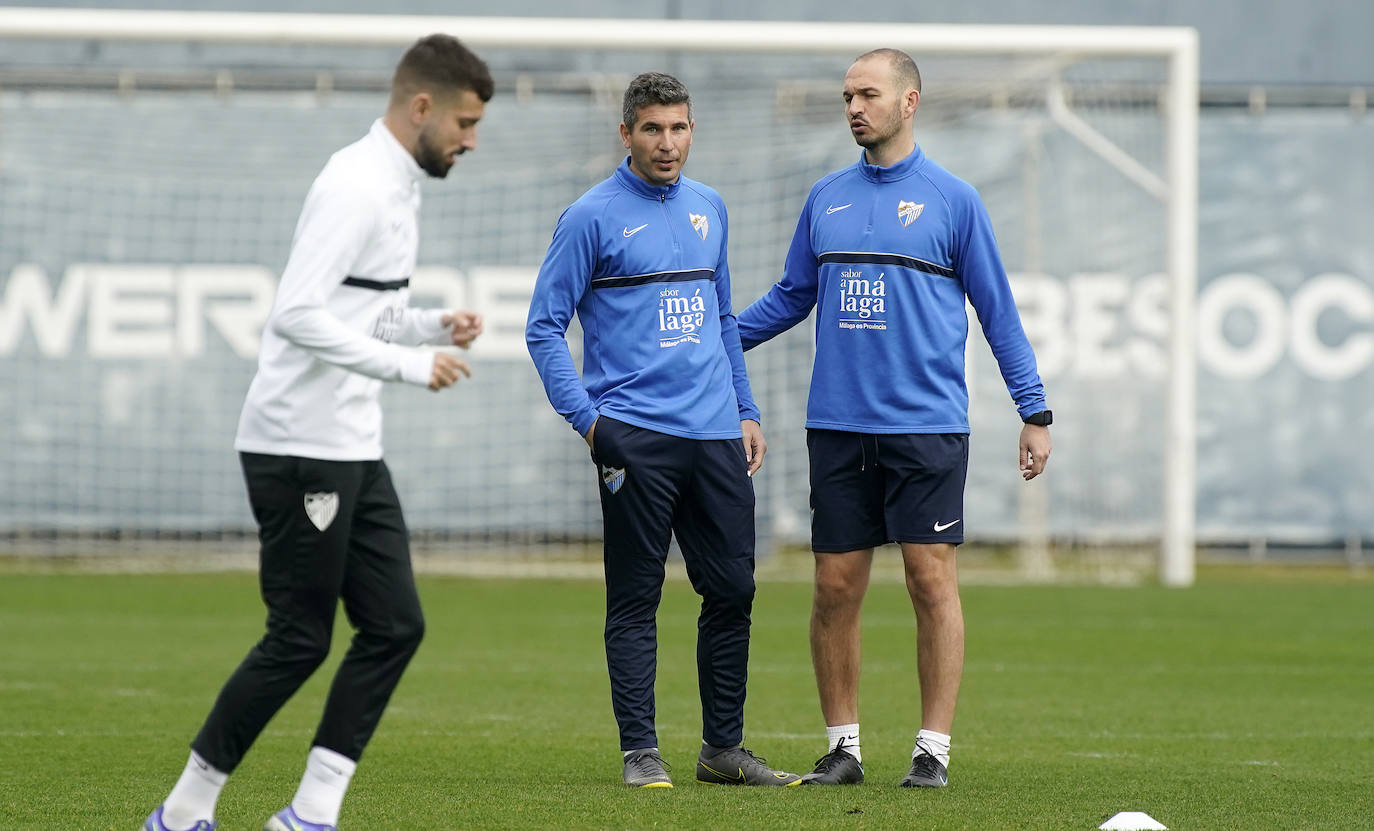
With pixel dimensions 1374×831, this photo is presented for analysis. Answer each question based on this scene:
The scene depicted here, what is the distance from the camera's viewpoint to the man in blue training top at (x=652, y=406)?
537 centimetres

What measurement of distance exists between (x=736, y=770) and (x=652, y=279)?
1.54m

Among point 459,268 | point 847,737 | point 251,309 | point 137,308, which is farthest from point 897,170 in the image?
point 137,308

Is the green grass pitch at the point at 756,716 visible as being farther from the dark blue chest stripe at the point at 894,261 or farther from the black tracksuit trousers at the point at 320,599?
the dark blue chest stripe at the point at 894,261

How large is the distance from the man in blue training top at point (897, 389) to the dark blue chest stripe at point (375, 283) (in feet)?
5.92

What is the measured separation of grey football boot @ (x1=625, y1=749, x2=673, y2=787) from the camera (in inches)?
208

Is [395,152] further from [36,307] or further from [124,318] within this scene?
[36,307]

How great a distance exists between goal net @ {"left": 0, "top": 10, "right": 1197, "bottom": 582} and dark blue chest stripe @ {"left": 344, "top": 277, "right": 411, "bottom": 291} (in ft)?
36.2

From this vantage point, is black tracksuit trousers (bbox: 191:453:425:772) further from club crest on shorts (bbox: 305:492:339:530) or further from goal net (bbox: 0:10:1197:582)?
goal net (bbox: 0:10:1197:582)

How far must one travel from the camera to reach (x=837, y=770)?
5461 millimetres

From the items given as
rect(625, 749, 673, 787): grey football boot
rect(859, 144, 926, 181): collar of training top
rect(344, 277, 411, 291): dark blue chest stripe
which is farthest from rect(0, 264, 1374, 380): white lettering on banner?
rect(344, 277, 411, 291): dark blue chest stripe

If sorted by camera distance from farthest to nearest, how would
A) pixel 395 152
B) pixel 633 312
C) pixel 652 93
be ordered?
pixel 633 312, pixel 652 93, pixel 395 152

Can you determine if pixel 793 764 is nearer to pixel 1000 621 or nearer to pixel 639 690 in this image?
pixel 639 690

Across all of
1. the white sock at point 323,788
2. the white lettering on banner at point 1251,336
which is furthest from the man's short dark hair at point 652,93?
the white lettering on banner at point 1251,336

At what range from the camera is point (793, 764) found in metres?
6.00
